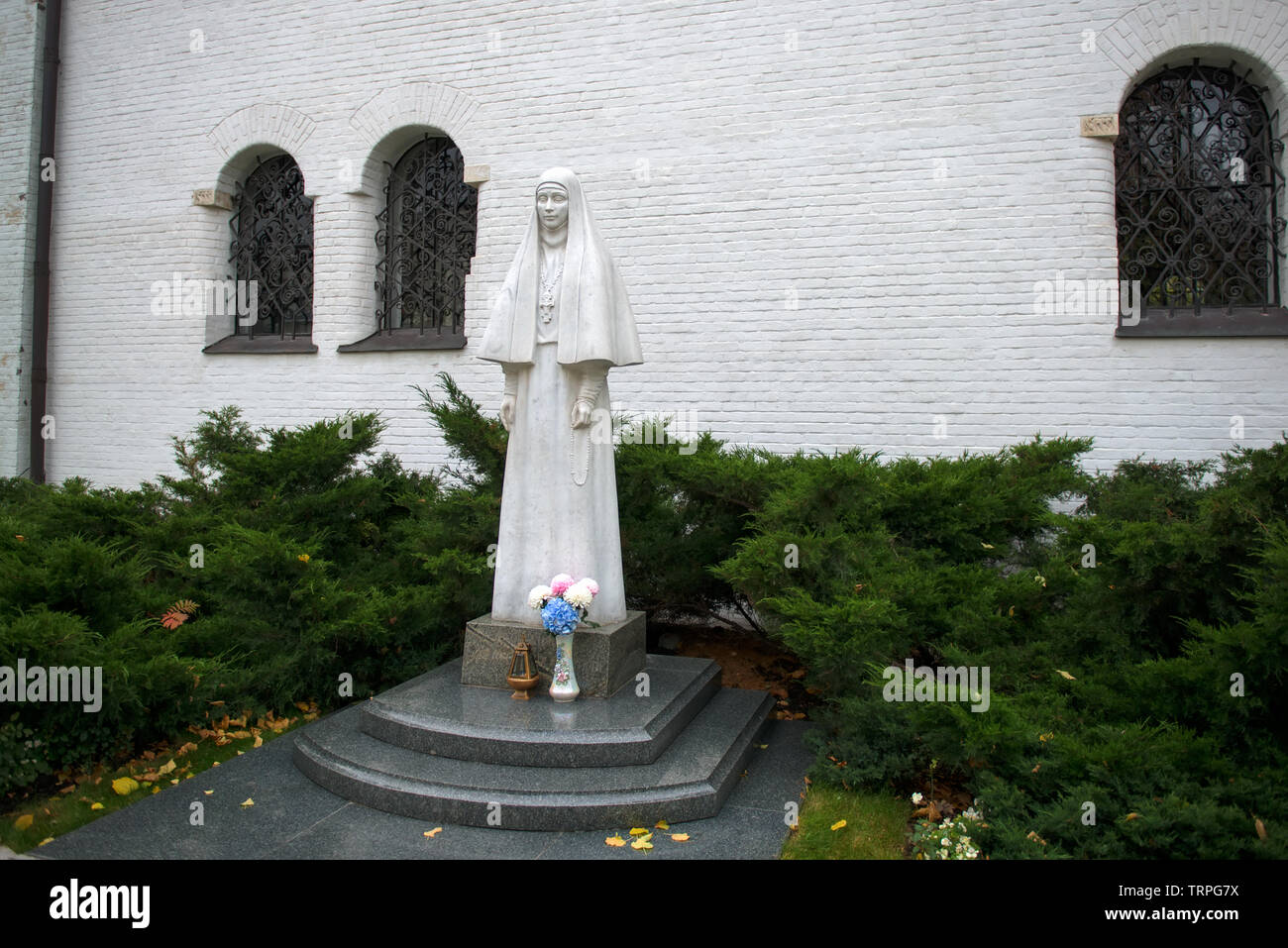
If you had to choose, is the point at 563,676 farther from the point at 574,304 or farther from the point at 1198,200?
the point at 1198,200

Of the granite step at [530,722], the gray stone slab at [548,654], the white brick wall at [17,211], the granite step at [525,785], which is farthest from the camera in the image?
the white brick wall at [17,211]

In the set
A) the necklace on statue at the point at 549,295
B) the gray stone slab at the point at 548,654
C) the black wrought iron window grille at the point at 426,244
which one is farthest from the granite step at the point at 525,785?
the black wrought iron window grille at the point at 426,244

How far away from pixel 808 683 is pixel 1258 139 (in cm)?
592

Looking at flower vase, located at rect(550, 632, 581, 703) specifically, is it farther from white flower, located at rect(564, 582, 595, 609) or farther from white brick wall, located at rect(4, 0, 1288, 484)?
white brick wall, located at rect(4, 0, 1288, 484)

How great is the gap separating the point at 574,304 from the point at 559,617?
164cm

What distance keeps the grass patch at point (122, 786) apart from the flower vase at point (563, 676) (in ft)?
5.81

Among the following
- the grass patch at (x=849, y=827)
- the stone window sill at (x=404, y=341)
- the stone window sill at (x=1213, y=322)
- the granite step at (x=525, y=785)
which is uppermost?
the stone window sill at (x=404, y=341)

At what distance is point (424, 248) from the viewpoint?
920cm

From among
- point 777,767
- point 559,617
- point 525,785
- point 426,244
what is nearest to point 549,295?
point 559,617

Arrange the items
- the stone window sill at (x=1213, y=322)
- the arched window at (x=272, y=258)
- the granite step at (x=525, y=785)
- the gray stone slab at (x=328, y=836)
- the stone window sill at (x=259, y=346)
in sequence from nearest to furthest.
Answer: the gray stone slab at (x=328, y=836), the granite step at (x=525, y=785), the stone window sill at (x=1213, y=322), the stone window sill at (x=259, y=346), the arched window at (x=272, y=258)

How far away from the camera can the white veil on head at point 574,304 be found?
185 inches

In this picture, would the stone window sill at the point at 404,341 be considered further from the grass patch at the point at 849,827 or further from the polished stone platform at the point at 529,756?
the grass patch at the point at 849,827

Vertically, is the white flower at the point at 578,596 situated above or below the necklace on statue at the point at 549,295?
below
